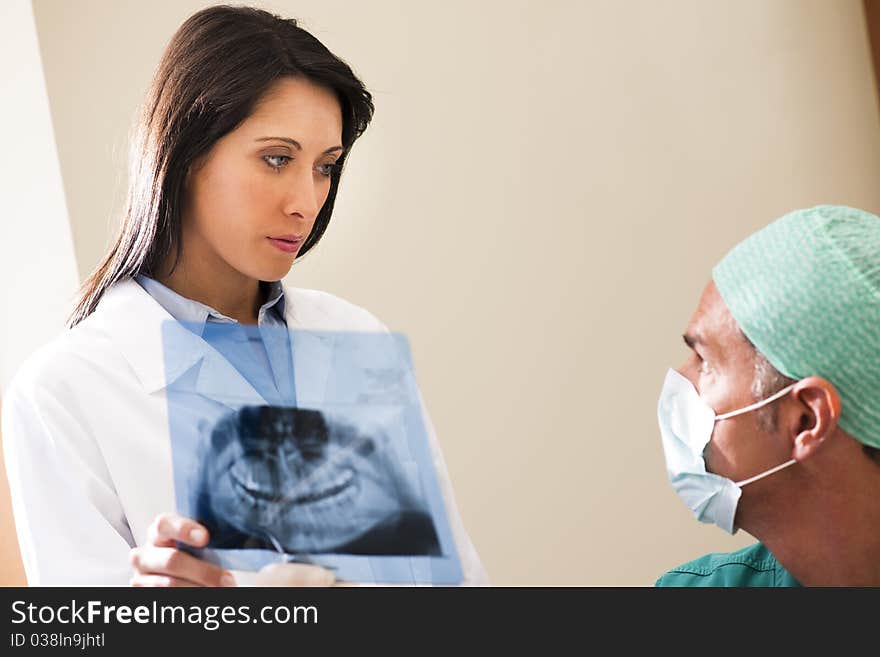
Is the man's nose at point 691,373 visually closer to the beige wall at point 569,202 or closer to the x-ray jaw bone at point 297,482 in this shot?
the x-ray jaw bone at point 297,482

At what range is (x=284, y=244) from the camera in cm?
134

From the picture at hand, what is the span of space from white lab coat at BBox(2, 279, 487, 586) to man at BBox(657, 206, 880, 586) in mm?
306

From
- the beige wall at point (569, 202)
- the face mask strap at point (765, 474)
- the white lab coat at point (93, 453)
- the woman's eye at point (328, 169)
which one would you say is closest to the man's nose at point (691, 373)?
the face mask strap at point (765, 474)

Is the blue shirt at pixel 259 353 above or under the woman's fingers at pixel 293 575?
above

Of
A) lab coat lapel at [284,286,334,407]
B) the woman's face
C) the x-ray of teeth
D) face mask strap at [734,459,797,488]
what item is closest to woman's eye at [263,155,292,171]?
the woman's face

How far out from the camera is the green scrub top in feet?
3.98

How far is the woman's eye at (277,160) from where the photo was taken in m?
1.33

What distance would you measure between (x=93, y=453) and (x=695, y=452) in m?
0.66

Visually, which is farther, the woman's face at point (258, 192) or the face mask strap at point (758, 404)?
the woman's face at point (258, 192)

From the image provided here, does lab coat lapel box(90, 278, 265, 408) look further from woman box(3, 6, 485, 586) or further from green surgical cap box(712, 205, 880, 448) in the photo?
green surgical cap box(712, 205, 880, 448)

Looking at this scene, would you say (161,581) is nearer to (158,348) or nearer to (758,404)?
(158,348)

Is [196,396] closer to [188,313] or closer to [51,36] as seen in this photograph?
[188,313]

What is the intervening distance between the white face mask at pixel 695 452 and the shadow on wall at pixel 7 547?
1.14 m

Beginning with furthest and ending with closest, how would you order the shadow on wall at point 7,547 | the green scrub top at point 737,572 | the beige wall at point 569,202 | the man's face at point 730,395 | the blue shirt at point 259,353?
the beige wall at point 569,202
the shadow on wall at point 7,547
the green scrub top at point 737,572
the man's face at point 730,395
the blue shirt at point 259,353
